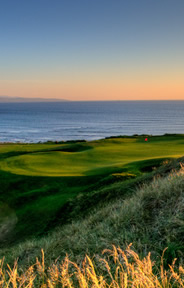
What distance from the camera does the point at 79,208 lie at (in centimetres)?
910

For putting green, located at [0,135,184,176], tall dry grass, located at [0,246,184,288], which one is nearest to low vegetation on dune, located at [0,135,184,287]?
tall dry grass, located at [0,246,184,288]

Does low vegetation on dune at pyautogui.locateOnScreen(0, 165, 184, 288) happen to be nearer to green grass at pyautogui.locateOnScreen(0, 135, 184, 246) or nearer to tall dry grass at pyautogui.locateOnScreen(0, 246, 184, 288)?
tall dry grass at pyautogui.locateOnScreen(0, 246, 184, 288)

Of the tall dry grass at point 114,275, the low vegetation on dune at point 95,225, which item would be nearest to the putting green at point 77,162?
the low vegetation on dune at point 95,225

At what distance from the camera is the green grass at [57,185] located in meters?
9.21

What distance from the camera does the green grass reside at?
9.21 m

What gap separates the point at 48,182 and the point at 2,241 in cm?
432

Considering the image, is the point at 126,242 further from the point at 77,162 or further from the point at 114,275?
the point at 77,162

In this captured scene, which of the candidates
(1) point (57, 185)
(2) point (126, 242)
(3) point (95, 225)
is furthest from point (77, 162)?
(2) point (126, 242)

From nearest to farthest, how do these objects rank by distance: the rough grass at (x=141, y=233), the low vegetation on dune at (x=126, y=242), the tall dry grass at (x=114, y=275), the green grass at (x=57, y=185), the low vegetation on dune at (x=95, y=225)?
the tall dry grass at (x=114, y=275)
the low vegetation on dune at (x=95, y=225)
the low vegetation on dune at (x=126, y=242)
the rough grass at (x=141, y=233)
the green grass at (x=57, y=185)

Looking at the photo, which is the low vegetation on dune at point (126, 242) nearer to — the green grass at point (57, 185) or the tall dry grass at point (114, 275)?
the tall dry grass at point (114, 275)

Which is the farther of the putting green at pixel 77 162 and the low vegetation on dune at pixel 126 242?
the putting green at pixel 77 162

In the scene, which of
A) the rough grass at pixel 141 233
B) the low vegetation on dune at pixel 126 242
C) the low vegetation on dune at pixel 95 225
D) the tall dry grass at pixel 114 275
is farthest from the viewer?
the rough grass at pixel 141 233

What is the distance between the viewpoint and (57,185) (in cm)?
1257

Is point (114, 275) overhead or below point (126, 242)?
below
